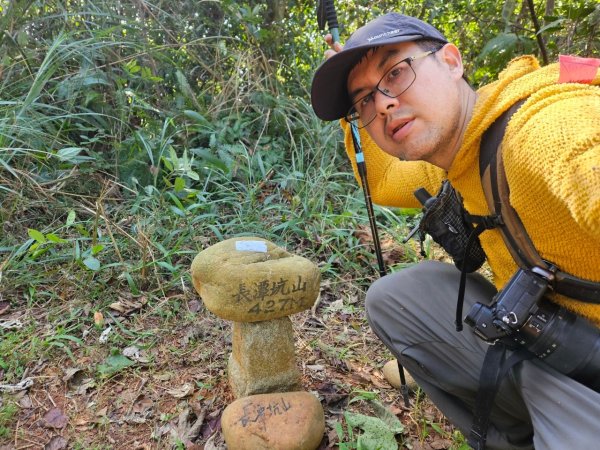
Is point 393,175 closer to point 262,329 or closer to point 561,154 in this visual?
point 262,329

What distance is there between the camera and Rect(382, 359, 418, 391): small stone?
2.41m

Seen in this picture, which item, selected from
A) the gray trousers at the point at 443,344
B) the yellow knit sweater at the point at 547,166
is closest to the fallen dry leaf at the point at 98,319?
the gray trousers at the point at 443,344

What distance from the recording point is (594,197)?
3.38 ft

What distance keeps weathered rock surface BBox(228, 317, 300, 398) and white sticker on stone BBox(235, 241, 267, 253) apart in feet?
1.17

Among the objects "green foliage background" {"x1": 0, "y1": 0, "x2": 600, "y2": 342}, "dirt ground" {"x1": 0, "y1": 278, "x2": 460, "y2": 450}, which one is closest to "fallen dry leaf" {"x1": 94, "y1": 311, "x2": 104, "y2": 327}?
"dirt ground" {"x1": 0, "y1": 278, "x2": 460, "y2": 450}

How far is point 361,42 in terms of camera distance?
1551mm

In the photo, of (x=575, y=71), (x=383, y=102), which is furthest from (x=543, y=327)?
(x=383, y=102)

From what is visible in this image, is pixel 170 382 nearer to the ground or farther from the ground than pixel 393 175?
nearer to the ground

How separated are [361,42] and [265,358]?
59.0 inches

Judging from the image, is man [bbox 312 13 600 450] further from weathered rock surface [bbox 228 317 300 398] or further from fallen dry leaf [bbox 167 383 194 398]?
fallen dry leaf [bbox 167 383 194 398]

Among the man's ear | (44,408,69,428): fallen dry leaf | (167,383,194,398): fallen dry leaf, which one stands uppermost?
the man's ear

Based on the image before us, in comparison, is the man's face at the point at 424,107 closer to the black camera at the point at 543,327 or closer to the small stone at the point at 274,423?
the black camera at the point at 543,327

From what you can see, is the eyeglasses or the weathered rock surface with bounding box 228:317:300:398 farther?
the weathered rock surface with bounding box 228:317:300:398

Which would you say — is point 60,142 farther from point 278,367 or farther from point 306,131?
point 278,367
